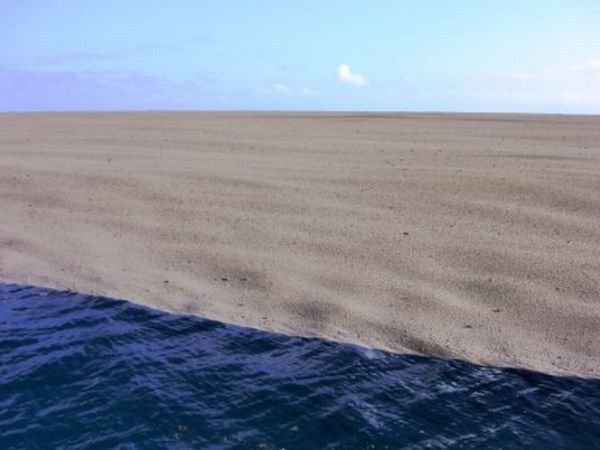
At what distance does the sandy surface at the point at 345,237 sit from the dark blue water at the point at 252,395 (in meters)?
0.29

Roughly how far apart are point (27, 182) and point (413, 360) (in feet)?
21.5

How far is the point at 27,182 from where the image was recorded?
9.55 metres

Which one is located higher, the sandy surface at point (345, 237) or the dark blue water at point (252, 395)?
the sandy surface at point (345, 237)

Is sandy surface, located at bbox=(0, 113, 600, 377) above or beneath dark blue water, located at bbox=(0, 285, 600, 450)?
above

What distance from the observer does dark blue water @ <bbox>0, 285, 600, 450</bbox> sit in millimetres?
3750

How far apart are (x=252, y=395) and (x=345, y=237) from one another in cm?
304

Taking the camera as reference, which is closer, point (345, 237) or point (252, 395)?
point (252, 395)

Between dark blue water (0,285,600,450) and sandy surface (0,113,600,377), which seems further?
sandy surface (0,113,600,377)

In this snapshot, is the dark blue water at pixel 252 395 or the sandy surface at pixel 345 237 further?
the sandy surface at pixel 345 237

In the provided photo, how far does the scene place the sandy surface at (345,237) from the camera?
520 cm

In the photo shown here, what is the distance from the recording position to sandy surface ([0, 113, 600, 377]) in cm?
520

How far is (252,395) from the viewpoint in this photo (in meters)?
4.19

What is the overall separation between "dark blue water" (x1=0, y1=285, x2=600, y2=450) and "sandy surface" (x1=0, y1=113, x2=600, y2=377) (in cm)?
29

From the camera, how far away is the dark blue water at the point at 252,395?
3750mm
